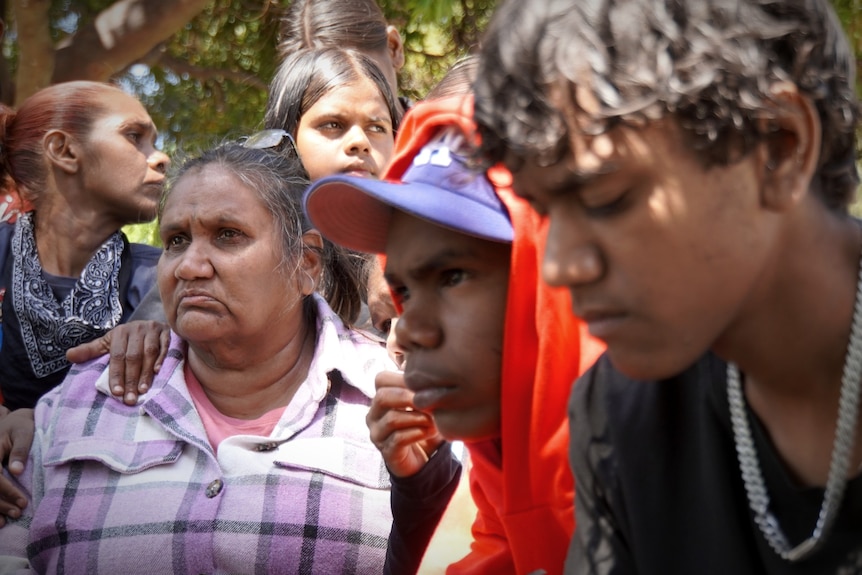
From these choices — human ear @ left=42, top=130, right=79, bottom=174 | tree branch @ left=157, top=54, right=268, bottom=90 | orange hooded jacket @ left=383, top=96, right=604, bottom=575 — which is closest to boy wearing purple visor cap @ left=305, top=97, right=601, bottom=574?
orange hooded jacket @ left=383, top=96, right=604, bottom=575

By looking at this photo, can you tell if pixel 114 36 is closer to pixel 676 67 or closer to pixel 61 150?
pixel 61 150

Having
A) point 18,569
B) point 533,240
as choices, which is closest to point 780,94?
point 533,240

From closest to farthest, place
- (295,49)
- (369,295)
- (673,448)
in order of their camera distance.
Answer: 1. (673,448)
2. (369,295)
3. (295,49)

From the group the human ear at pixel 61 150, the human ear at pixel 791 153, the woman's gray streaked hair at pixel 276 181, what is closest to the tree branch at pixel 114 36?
the human ear at pixel 61 150

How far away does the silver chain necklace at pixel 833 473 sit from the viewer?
134 cm

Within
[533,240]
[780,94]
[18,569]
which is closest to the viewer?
[780,94]

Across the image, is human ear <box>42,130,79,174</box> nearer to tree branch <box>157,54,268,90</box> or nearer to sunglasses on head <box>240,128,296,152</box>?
sunglasses on head <box>240,128,296,152</box>

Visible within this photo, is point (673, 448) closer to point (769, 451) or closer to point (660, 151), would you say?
point (769, 451)

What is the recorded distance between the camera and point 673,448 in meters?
1.60

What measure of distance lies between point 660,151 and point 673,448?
1.65ft

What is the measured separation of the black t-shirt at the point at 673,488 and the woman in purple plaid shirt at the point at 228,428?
122 centimetres

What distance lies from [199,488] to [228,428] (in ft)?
0.75

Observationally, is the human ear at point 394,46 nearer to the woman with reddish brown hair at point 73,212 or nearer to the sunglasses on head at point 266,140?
the woman with reddish brown hair at point 73,212

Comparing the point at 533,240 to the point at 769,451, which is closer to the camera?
the point at 769,451
